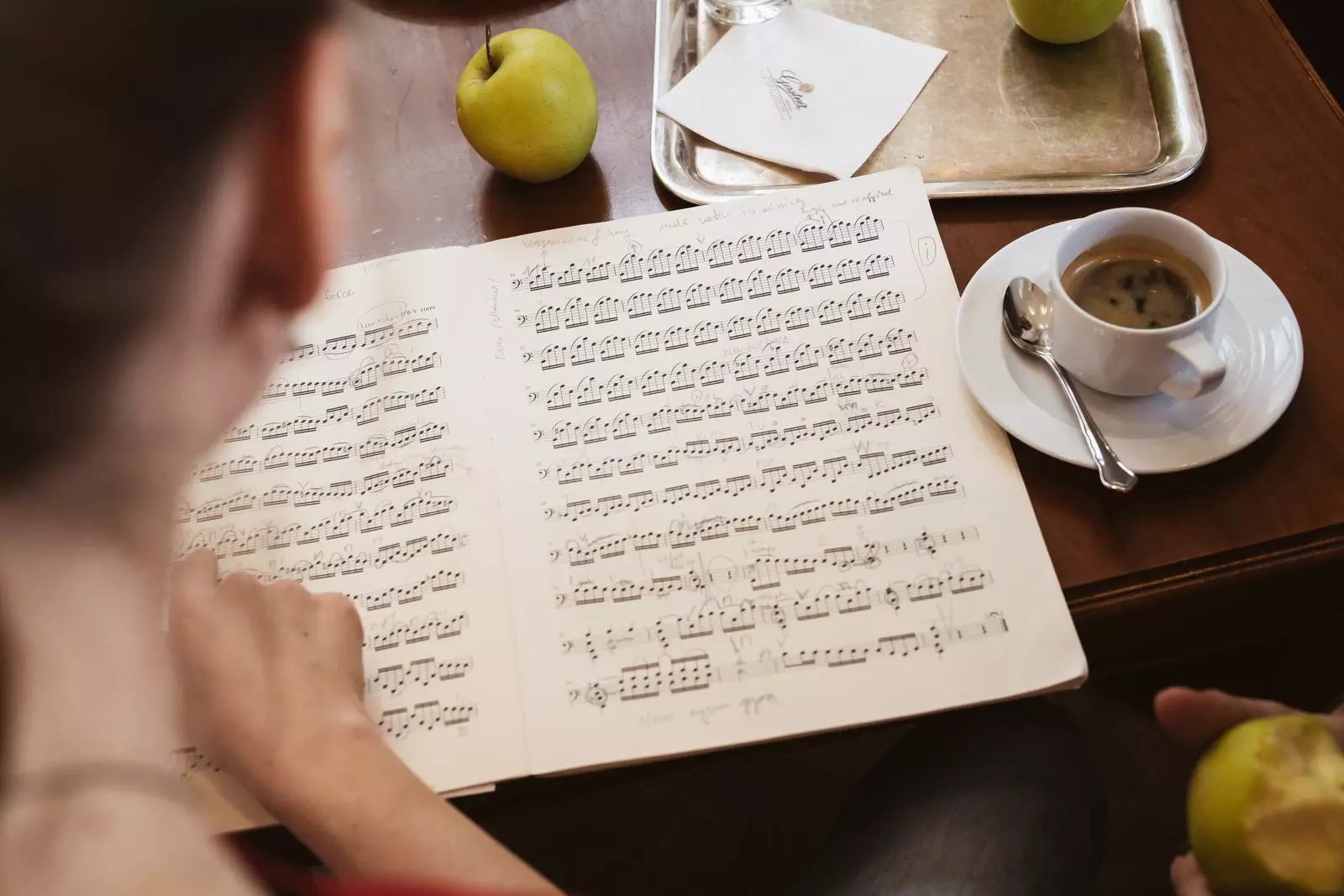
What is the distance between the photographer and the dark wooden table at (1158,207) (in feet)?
2.13

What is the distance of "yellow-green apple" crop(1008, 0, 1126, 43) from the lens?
88 centimetres

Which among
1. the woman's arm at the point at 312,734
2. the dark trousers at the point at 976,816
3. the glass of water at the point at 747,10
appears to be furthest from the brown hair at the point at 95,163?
the glass of water at the point at 747,10

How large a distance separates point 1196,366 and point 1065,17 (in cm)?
44

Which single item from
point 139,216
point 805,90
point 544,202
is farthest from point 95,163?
point 805,90

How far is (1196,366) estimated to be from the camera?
61 centimetres

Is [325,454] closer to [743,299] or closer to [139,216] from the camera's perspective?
[743,299]

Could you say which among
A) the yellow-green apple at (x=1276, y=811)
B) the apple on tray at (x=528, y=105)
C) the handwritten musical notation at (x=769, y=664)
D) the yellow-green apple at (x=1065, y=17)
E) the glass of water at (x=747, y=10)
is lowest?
the yellow-green apple at (x=1276, y=811)

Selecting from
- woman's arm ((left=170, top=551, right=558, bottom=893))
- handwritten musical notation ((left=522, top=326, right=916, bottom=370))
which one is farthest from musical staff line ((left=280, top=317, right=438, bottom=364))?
woman's arm ((left=170, top=551, right=558, bottom=893))

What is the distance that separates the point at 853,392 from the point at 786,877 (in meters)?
0.80

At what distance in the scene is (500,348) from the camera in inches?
32.0

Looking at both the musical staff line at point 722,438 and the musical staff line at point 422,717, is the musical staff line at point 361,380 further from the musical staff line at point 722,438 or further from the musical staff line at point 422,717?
the musical staff line at point 422,717

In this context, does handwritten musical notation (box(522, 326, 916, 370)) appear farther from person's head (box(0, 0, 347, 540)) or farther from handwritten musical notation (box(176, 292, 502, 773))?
person's head (box(0, 0, 347, 540))

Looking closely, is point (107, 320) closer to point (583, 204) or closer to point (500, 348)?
point (500, 348)

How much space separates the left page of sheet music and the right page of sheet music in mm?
31
